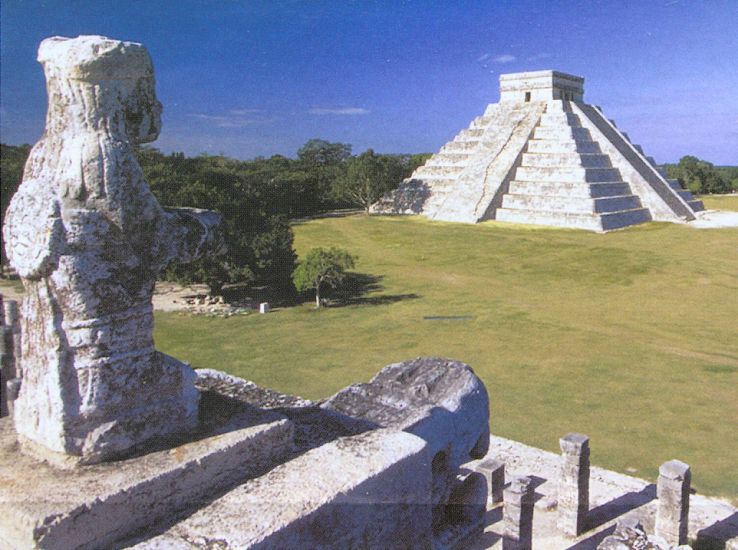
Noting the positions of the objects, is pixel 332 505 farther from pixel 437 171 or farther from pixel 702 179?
pixel 702 179

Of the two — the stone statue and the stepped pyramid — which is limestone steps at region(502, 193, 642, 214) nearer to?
the stepped pyramid

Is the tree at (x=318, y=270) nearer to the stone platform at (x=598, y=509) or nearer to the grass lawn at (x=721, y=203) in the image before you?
the stone platform at (x=598, y=509)

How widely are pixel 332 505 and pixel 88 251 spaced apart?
177 centimetres

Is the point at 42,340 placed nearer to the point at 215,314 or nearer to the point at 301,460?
the point at 301,460

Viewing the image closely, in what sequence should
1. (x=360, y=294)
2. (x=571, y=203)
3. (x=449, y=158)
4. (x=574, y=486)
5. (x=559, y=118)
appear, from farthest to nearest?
(x=449, y=158) < (x=559, y=118) < (x=571, y=203) < (x=360, y=294) < (x=574, y=486)

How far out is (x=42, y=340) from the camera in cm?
332

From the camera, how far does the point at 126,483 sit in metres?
3.06

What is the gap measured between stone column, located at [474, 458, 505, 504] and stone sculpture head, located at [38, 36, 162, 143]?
5437 mm

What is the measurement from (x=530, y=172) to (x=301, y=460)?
126ft

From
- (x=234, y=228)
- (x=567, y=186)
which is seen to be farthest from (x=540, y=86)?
(x=234, y=228)

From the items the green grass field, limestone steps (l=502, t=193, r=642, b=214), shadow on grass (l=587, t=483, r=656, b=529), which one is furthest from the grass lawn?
shadow on grass (l=587, t=483, r=656, b=529)

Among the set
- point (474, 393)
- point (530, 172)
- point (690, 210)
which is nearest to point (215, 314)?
point (474, 393)

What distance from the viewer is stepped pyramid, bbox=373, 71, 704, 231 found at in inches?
1428

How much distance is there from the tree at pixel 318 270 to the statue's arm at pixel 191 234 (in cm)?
1523
